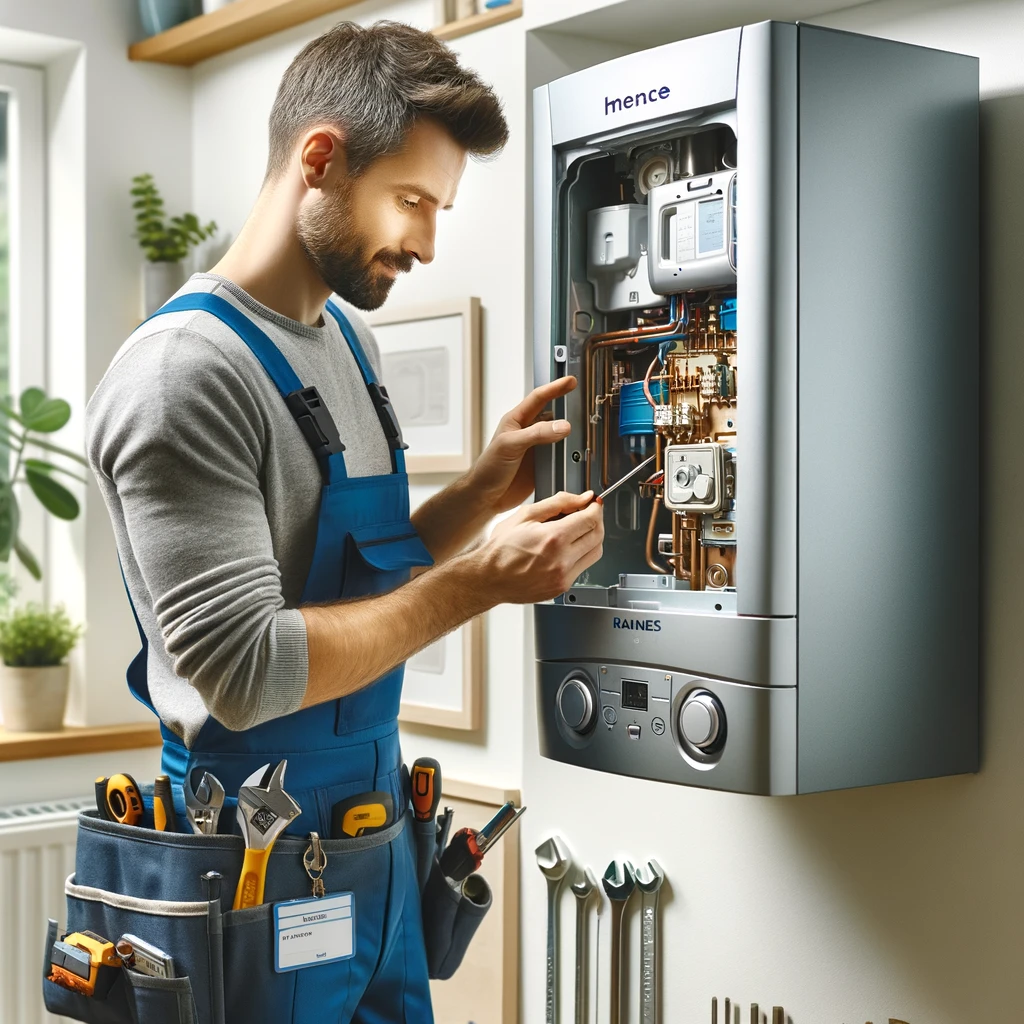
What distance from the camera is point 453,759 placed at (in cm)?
205

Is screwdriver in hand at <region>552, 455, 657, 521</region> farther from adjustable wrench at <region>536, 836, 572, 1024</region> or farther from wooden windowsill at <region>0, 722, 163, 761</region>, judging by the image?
wooden windowsill at <region>0, 722, 163, 761</region>

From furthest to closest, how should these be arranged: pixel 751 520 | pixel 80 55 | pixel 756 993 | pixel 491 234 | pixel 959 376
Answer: pixel 80 55, pixel 491 234, pixel 756 993, pixel 959 376, pixel 751 520

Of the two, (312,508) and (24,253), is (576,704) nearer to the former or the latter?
(312,508)

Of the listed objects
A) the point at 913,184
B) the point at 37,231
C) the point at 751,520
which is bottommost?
the point at 751,520

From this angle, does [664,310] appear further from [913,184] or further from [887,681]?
[887,681]

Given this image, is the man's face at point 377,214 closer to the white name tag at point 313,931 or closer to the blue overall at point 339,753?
the blue overall at point 339,753

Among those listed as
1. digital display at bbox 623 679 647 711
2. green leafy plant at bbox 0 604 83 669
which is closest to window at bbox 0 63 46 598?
green leafy plant at bbox 0 604 83 669

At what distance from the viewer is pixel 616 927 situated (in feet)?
5.86

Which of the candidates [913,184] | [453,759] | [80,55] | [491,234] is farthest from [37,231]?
[913,184]

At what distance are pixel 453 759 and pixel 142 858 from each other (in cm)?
77

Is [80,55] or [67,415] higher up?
[80,55]

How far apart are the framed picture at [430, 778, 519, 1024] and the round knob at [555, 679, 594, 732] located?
1.59ft

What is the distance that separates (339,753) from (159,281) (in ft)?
4.62

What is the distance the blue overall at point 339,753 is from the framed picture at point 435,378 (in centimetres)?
57
